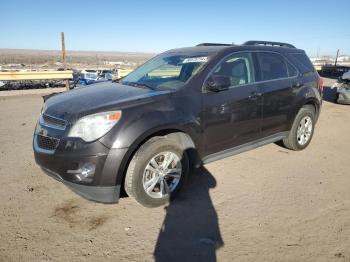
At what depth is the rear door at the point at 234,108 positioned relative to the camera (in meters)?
3.99

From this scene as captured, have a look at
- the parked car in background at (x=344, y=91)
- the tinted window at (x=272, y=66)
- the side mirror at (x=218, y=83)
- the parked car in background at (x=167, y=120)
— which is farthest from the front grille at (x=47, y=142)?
the parked car in background at (x=344, y=91)

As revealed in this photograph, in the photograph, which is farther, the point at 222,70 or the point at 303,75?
the point at 303,75

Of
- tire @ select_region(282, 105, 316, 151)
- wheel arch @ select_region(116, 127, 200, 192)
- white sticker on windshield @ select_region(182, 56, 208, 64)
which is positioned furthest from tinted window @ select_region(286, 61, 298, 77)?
wheel arch @ select_region(116, 127, 200, 192)

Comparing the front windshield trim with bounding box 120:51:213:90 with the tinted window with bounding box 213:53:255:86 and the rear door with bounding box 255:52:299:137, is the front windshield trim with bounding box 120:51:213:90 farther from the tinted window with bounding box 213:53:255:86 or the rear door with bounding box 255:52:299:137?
the rear door with bounding box 255:52:299:137

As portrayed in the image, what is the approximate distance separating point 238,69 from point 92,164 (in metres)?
2.53

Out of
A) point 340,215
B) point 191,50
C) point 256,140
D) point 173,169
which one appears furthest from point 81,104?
point 340,215

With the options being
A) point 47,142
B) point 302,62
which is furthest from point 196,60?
point 302,62

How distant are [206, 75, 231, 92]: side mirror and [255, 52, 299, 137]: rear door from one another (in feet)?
3.09

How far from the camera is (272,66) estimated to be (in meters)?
4.95

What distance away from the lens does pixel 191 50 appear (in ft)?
15.8

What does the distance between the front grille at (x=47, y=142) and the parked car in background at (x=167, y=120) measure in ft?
0.04

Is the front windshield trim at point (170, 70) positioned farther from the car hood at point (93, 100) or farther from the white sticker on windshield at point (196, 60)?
the car hood at point (93, 100)

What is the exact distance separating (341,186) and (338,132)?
3472mm

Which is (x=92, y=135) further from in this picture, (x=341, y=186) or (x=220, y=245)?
(x=341, y=186)
